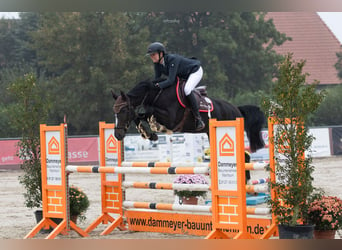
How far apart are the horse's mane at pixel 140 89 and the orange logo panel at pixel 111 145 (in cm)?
57

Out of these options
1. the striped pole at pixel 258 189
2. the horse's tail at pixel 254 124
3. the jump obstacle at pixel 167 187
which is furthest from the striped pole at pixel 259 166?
the horse's tail at pixel 254 124

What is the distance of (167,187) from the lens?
5.41 meters

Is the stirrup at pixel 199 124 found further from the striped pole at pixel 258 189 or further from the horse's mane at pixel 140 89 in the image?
the striped pole at pixel 258 189

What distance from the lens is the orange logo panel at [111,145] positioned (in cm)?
608

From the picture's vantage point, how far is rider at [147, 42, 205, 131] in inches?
231

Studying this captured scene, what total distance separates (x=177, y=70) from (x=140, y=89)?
0.45 metres

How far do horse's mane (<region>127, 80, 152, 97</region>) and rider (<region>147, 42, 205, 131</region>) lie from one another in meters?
0.10

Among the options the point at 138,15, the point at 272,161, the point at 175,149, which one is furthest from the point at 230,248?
the point at 138,15

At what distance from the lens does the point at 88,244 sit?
16.1 ft

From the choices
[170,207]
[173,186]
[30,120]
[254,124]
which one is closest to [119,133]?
[173,186]

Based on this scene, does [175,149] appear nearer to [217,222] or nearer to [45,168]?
[45,168]

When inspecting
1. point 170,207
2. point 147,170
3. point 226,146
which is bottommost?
point 170,207

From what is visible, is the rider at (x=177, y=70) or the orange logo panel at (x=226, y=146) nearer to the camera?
the orange logo panel at (x=226, y=146)

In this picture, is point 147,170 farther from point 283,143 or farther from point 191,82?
point 283,143
